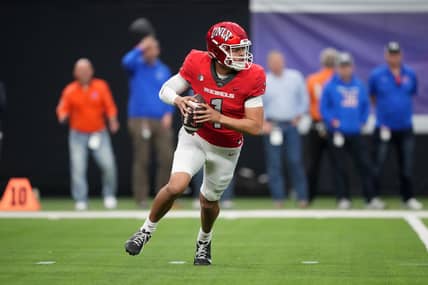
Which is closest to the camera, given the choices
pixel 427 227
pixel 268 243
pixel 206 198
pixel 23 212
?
pixel 206 198

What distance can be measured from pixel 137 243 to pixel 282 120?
824 centimetres

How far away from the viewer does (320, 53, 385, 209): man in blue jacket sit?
16516mm

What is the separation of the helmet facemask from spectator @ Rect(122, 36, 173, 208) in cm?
782

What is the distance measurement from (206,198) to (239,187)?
9.81 m

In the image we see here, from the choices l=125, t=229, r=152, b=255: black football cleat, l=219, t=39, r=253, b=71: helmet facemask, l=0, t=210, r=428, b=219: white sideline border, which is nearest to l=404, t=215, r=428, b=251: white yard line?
l=0, t=210, r=428, b=219: white sideline border

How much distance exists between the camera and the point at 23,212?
52.2 ft

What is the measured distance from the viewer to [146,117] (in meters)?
17.0

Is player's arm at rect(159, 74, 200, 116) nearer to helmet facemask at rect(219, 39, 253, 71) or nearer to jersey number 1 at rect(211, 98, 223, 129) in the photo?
jersey number 1 at rect(211, 98, 223, 129)

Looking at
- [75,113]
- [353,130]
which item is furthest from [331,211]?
[75,113]

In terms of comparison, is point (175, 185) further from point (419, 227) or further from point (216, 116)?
point (419, 227)

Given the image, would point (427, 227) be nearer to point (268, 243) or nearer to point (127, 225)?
point (268, 243)

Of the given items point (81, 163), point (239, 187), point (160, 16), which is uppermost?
point (160, 16)

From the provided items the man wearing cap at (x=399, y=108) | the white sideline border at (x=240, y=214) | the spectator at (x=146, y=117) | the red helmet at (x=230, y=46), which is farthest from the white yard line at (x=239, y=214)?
the red helmet at (x=230, y=46)

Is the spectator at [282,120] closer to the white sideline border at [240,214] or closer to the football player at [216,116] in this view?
the white sideline border at [240,214]
